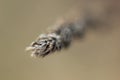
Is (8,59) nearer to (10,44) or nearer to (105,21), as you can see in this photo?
(10,44)

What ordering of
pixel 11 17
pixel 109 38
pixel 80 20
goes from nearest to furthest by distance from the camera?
pixel 80 20 < pixel 109 38 < pixel 11 17

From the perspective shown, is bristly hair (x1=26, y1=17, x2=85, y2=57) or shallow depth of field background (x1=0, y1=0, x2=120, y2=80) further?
shallow depth of field background (x1=0, y1=0, x2=120, y2=80)

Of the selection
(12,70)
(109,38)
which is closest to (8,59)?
(12,70)

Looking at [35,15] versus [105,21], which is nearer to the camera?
[105,21]

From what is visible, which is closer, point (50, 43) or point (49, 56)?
point (50, 43)

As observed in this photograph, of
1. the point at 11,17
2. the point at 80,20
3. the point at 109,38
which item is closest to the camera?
the point at 80,20

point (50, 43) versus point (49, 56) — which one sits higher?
point (49, 56)

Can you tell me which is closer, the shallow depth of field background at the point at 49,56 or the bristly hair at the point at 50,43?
the bristly hair at the point at 50,43

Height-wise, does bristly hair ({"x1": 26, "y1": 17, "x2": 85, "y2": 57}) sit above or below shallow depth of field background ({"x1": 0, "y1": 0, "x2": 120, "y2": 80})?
below
